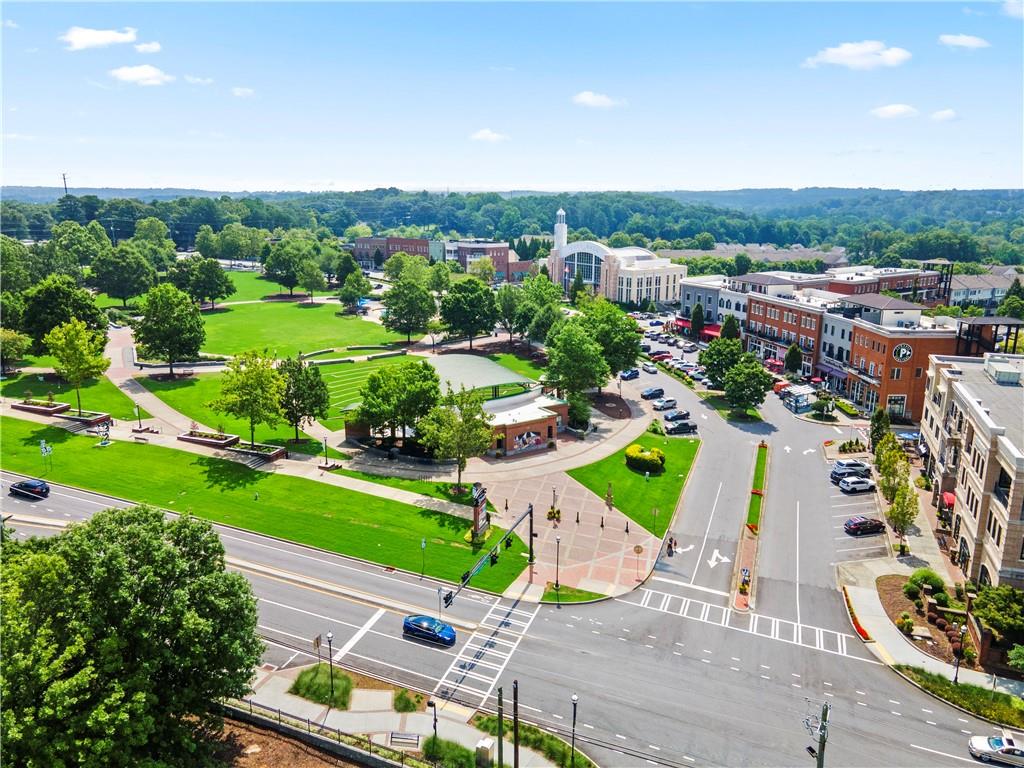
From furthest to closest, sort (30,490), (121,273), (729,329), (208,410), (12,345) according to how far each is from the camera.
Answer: (121,273) < (729,329) < (12,345) < (208,410) < (30,490)

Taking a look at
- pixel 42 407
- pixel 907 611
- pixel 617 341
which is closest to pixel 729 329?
pixel 617 341

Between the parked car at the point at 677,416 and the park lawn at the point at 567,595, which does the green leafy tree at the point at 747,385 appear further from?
the park lawn at the point at 567,595

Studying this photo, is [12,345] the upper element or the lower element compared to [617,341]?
lower

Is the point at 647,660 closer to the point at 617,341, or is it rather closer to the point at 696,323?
the point at 617,341

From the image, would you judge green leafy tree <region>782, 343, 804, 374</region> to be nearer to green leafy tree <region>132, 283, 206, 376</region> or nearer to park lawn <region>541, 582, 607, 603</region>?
park lawn <region>541, 582, 607, 603</region>

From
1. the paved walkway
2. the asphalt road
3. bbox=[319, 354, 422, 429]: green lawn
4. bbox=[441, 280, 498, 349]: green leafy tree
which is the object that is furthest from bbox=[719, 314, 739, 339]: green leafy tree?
the paved walkway
